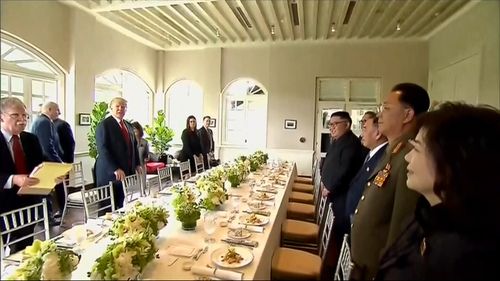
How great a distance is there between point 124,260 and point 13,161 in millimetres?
1965

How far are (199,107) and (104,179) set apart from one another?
686 cm

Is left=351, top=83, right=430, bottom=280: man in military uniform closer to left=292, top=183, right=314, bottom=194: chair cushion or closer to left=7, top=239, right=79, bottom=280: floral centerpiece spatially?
left=7, top=239, right=79, bottom=280: floral centerpiece

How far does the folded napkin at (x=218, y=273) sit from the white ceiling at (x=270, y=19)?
5813 millimetres

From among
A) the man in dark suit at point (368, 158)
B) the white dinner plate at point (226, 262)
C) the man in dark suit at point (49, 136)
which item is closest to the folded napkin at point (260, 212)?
the man in dark suit at point (368, 158)

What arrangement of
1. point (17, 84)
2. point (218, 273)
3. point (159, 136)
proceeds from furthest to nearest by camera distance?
1. point (159, 136)
2. point (17, 84)
3. point (218, 273)

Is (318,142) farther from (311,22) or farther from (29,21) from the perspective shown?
(29,21)

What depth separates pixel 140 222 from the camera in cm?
192

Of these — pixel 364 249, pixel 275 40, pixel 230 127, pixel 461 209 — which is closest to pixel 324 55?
pixel 275 40

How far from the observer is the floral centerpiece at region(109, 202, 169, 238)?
186cm

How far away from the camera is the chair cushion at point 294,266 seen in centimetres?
242

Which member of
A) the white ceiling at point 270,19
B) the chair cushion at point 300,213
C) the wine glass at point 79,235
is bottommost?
the chair cushion at point 300,213

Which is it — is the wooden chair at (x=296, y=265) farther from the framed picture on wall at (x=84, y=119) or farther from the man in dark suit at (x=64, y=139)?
the framed picture on wall at (x=84, y=119)

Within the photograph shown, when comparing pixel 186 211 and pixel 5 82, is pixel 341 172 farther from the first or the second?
pixel 5 82

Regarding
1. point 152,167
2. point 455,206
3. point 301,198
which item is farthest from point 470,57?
point 152,167
